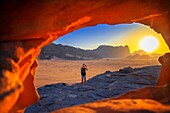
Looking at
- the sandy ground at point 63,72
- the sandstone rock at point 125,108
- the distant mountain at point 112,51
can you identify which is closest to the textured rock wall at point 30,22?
the sandstone rock at point 125,108

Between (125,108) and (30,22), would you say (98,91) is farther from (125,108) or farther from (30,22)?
(30,22)

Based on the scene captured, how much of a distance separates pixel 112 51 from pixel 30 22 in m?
149

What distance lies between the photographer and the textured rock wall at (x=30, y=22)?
4113mm

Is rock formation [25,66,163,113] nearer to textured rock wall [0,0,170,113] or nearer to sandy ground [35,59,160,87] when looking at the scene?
textured rock wall [0,0,170,113]

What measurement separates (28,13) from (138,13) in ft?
14.9

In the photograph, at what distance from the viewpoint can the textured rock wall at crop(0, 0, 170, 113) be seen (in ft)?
13.5

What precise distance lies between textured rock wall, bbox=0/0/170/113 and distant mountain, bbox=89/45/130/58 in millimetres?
137421

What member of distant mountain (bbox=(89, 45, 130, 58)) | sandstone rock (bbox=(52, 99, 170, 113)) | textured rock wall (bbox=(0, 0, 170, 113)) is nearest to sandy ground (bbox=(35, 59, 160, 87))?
textured rock wall (bbox=(0, 0, 170, 113))

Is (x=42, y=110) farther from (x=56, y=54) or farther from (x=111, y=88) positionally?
(x=56, y=54)

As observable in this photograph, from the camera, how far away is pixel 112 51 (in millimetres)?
152750

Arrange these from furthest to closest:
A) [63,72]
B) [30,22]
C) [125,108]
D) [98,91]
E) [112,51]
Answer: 1. [112,51]
2. [63,72]
3. [98,91]
4. [125,108]
5. [30,22]

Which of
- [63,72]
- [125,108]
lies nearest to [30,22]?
[125,108]

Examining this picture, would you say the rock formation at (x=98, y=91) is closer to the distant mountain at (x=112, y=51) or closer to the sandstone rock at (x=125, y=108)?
the sandstone rock at (x=125, y=108)

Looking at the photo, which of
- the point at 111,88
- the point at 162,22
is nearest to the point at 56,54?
the point at 111,88
